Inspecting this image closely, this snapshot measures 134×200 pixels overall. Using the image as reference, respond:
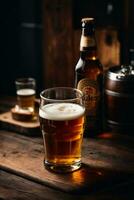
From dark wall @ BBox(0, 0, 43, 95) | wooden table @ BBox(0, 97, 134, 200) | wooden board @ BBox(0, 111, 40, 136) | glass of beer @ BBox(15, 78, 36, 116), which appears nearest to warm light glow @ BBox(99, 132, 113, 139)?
wooden table @ BBox(0, 97, 134, 200)

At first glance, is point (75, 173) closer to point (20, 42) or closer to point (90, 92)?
point (90, 92)

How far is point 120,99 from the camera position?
2.05 m

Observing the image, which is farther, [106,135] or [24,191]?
[106,135]

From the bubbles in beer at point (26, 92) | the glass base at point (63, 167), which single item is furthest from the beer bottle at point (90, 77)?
the bubbles in beer at point (26, 92)

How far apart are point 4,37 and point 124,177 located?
2498 mm

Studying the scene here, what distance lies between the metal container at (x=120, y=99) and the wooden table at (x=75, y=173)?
58 mm

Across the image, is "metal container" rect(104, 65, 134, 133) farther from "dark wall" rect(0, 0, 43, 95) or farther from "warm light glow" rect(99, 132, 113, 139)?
"dark wall" rect(0, 0, 43, 95)

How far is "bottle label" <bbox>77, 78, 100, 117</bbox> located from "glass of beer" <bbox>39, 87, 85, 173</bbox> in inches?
8.1

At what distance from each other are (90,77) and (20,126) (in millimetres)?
427

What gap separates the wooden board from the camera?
6.96ft

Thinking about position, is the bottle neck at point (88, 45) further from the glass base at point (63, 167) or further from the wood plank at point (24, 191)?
the wood plank at point (24, 191)

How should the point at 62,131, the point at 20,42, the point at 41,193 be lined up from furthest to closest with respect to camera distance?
the point at 20,42 → the point at 62,131 → the point at 41,193

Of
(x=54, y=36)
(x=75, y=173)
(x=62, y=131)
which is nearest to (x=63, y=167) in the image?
(x=75, y=173)

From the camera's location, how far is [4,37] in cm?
388
